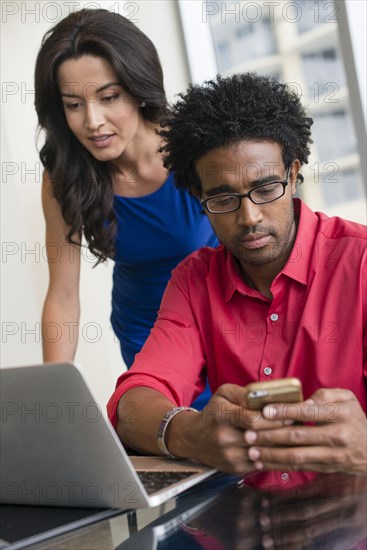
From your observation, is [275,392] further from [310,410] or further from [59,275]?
[59,275]

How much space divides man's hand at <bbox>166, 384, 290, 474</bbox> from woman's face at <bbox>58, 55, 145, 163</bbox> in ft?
3.55

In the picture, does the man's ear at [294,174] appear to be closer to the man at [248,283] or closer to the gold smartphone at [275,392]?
the man at [248,283]

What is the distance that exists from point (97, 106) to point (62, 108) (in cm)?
18

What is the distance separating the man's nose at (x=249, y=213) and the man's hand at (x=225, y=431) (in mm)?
404

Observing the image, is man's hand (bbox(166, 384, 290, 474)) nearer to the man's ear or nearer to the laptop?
the laptop

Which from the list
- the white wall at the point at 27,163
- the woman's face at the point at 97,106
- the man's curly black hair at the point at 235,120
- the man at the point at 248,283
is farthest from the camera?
the white wall at the point at 27,163

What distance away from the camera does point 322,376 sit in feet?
5.15

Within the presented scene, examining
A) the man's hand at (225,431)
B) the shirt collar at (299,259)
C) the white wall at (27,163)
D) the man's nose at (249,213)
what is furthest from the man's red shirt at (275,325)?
the white wall at (27,163)

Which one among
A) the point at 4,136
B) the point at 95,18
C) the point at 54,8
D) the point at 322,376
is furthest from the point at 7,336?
the point at 322,376

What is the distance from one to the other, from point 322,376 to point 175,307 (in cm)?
38

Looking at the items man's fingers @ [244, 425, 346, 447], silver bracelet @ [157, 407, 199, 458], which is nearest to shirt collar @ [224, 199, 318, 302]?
silver bracelet @ [157, 407, 199, 458]

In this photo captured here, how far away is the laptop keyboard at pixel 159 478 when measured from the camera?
1.17 m

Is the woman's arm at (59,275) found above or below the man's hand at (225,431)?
above

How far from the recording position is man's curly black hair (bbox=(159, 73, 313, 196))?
5.49ft
